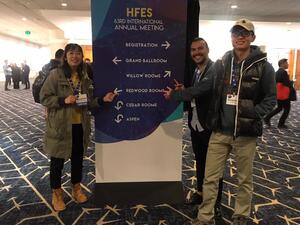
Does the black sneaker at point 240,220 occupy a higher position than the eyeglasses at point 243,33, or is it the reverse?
the eyeglasses at point 243,33

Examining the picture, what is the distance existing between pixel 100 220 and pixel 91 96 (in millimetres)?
1074

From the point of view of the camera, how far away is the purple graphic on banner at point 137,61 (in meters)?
2.58

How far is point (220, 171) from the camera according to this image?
2.32m

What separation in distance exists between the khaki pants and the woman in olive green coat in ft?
3.23

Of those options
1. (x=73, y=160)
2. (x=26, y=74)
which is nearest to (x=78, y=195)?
(x=73, y=160)

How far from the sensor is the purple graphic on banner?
8.45 ft

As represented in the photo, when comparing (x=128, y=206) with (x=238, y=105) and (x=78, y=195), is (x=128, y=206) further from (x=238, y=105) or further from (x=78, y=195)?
(x=238, y=105)

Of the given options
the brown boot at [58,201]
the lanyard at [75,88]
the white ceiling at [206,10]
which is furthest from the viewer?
the white ceiling at [206,10]

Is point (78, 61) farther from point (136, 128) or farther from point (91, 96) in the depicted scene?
point (136, 128)

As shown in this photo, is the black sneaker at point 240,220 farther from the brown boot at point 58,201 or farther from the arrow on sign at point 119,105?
the brown boot at point 58,201

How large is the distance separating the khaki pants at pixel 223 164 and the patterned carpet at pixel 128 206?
0.29 m

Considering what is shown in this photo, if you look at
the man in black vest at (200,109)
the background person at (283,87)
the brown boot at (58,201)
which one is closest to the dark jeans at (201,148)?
the man in black vest at (200,109)

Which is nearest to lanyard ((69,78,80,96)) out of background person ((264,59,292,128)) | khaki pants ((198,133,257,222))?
khaki pants ((198,133,257,222))

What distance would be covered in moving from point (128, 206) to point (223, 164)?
1.02 metres
